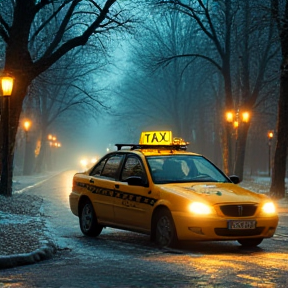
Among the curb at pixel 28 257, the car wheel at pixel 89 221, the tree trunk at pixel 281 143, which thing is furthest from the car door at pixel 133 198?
the tree trunk at pixel 281 143

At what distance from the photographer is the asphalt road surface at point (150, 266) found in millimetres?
8086

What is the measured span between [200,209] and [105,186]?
284cm

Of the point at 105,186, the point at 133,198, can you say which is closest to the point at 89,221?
the point at 105,186

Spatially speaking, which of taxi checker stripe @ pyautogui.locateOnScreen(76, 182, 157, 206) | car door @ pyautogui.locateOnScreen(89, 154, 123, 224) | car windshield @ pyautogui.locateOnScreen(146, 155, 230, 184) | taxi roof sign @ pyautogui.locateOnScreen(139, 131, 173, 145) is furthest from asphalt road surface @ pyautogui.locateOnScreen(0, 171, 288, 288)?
taxi roof sign @ pyautogui.locateOnScreen(139, 131, 173, 145)

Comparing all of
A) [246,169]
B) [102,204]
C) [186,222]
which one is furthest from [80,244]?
[246,169]

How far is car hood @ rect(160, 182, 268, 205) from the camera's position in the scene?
440 inches

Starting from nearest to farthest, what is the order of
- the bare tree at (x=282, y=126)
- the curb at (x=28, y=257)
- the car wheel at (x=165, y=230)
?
the curb at (x=28, y=257)
the car wheel at (x=165, y=230)
the bare tree at (x=282, y=126)

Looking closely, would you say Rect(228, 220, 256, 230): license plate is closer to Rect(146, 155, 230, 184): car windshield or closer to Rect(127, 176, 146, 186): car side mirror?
Rect(146, 155, 230, 184): car windshield

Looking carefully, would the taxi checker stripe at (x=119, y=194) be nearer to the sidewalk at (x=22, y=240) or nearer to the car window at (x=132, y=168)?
the car window at (x=132, y=168)

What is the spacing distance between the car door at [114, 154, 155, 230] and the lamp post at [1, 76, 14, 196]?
9013 millimetres

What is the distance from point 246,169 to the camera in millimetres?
74375

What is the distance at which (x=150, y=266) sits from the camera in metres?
9.27

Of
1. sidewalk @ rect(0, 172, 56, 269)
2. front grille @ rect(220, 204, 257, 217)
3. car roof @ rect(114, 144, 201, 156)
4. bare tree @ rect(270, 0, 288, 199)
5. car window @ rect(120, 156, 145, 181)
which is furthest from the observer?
bare tree @ rect(270, 0, 288, 199)

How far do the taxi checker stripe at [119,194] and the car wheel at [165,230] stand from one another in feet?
1.01
